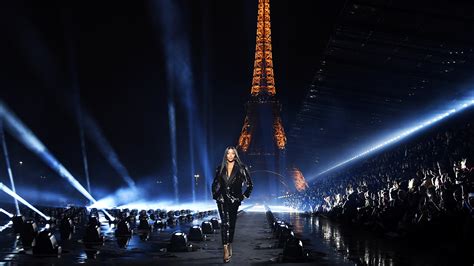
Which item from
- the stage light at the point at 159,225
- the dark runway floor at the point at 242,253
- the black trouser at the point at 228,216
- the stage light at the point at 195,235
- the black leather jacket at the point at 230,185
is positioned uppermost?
the black leather jacket at the point at 230,185

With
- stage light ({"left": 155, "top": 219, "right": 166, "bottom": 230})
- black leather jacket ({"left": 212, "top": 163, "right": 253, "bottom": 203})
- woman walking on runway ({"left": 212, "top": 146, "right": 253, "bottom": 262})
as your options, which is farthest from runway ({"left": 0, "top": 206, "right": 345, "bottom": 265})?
stage light ({"left": 155, "top": 219, "right": 166, "bottom": 230})

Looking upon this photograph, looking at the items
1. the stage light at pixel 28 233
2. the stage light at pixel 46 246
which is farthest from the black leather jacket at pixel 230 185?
the stage light at pixel 28 233

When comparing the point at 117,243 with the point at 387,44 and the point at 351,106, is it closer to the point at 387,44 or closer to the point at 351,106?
the point at 387,44

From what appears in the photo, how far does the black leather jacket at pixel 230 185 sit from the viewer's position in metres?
11.0

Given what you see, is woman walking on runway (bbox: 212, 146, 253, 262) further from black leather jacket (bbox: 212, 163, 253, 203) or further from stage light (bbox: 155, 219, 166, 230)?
stage light (bbox: 155, 219, 166, 230)

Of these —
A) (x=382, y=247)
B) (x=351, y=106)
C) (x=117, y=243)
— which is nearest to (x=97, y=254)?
(x=117, y=243)

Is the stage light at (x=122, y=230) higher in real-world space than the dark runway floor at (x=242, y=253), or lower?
higher

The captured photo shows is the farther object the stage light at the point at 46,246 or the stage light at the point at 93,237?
the stage light at the point at 93,237

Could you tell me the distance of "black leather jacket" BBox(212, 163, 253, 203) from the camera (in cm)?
1096

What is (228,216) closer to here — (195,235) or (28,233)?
(195,235)

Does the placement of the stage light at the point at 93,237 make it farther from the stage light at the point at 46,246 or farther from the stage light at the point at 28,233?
the stage light at the point at 46,246

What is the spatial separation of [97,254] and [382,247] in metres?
6.53

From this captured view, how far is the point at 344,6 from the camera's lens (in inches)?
694

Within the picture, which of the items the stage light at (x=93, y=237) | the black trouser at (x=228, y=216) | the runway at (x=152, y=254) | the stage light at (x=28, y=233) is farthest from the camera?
the stage light at (x=93, y=237)
